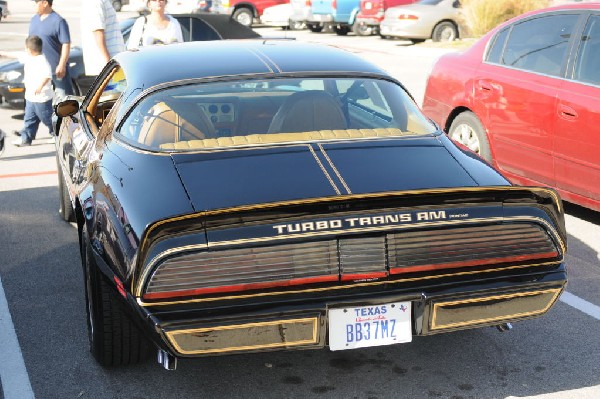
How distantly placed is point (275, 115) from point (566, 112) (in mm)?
2786

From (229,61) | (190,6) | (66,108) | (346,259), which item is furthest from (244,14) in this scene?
(346,259)

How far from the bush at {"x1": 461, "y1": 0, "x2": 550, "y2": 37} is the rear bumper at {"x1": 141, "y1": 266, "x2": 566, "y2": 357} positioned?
18564mm

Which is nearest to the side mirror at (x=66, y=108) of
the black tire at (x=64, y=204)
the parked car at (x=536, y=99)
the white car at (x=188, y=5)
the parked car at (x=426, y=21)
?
the black tire at (x=64, y=204)

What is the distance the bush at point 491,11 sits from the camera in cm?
2192

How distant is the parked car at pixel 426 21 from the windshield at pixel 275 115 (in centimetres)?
1928

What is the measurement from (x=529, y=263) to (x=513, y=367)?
2.28ft

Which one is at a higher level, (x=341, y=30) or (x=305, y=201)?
(x=305, y=201)

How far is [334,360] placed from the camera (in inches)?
184

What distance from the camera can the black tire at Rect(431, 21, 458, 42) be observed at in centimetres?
2434

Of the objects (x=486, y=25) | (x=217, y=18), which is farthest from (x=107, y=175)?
(x=486, y=25)

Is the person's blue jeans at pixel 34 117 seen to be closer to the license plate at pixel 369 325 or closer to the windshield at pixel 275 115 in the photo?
the windshield at pixel 275 115

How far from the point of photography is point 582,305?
5477 millimetres

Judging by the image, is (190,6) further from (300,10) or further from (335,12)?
(335,12)

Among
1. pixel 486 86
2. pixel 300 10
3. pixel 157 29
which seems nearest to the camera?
pixel 486 86
